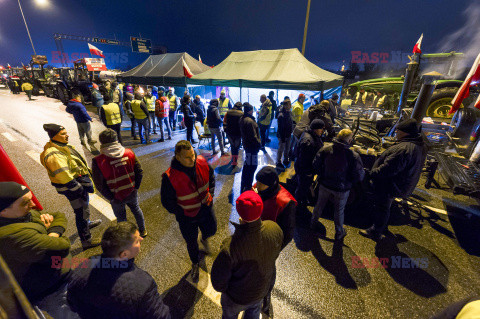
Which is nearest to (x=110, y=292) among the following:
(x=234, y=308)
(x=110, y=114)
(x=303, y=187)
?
(x=234, y=308)

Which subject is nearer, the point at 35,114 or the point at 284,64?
the point at 284,64

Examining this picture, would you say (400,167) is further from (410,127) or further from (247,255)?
(247,255)

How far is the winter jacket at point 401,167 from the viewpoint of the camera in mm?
3143

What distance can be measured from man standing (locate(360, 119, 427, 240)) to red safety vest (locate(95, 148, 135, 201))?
4.02m

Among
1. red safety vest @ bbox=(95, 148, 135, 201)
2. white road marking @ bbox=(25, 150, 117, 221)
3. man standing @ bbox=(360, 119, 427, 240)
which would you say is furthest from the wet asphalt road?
red safety vest @ bbox=(95, 148, 135, 201)

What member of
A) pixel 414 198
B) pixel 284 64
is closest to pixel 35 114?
pixel 284 64

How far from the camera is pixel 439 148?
257 inches

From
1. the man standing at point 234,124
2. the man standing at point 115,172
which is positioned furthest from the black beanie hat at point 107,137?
the man standing at point 234,124

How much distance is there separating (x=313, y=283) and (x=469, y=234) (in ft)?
11.5

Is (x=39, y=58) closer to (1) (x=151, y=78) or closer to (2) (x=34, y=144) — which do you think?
(1) (x=151, y=78)

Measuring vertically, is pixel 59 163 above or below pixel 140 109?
below

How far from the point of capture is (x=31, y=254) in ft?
5.17

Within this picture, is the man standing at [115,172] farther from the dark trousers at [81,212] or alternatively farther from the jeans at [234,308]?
the jeans at [234,308]

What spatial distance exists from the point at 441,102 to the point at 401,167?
13.0 m
